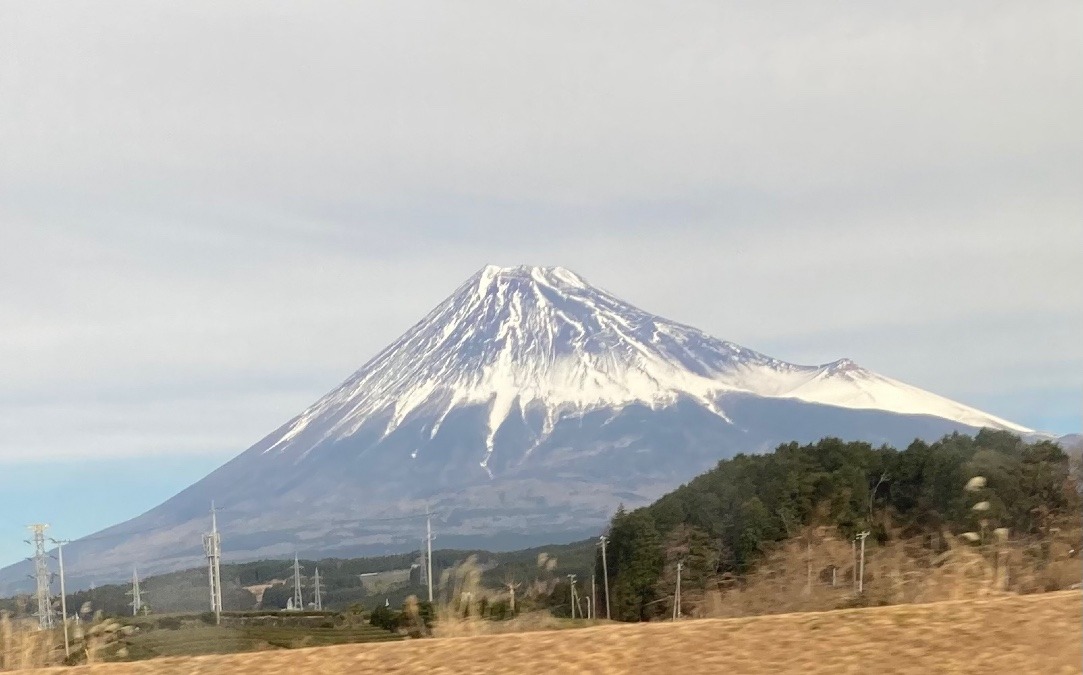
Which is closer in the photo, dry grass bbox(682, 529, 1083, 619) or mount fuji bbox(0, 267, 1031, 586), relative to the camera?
dry grass bbox(682, 529, 1083, 619)

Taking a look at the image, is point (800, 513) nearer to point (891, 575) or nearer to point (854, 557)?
point (854, 557)

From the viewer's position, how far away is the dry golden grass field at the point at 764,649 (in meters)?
7.91

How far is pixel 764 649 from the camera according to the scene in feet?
27.2

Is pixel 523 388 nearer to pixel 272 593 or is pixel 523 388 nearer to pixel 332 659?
pixel 272 593

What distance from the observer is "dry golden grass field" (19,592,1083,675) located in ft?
26.0

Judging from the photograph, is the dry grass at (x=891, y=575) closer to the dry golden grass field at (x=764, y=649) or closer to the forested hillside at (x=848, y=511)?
the forested hillside at (x=848, y=511)

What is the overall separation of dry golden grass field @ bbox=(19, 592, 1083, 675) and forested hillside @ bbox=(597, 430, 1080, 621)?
9.32ft

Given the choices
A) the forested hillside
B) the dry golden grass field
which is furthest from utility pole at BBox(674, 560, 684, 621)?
the dry golden grass field

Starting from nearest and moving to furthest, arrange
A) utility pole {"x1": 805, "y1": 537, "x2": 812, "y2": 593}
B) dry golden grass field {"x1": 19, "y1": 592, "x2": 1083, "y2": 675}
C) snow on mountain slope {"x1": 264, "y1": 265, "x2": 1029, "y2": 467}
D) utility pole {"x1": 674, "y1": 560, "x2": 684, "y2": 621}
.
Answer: dry golden grass field {"x1": 19, "y1": 592, "x2": 1083, "y2": 675}
utility pole {"x1": 805, "y1": 537, "x2": 812, "y2": 593}
utility pole {"x1": 674, "y1": 560, "x2": 684, "y2": 621}
snow on mountain slope {"x1": 264, "y1": 265, "x2": 1029, "y2": 467}

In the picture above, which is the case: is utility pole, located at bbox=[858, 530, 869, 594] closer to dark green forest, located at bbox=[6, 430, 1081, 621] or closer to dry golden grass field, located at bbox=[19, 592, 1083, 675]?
dark green forest, located at bbox=[6, 430, 1081, 621]

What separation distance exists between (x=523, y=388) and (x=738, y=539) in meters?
177

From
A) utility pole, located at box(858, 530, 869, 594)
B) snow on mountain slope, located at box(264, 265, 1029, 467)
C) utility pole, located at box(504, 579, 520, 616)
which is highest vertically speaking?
snow on mountain slope, located at box(264, 265, 1029, 467)

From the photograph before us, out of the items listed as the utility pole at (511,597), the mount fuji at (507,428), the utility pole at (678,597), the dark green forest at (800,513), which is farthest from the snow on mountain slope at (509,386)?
the utility pole at (511,597)

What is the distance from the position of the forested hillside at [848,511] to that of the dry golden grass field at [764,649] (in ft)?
9.32
